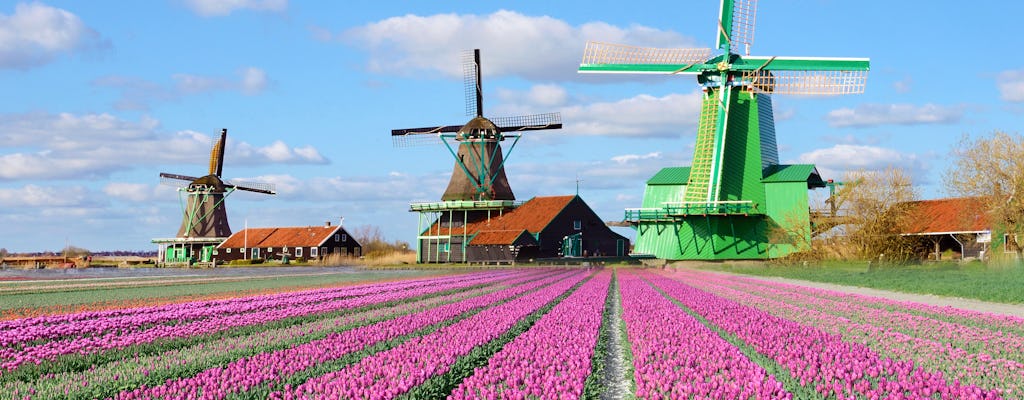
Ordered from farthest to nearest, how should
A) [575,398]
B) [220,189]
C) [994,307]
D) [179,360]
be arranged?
[220,189] < [994,307] < [179,360] < [575,398]

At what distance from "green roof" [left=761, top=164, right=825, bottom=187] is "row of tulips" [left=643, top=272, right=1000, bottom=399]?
43.7 metres

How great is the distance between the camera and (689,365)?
11141 mm

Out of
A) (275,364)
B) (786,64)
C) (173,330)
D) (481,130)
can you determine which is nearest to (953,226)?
(786,64)

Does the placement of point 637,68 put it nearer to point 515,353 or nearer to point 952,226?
point 952,226

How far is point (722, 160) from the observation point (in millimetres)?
59281

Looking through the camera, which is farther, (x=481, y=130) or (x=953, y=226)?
(x=481, y=130)

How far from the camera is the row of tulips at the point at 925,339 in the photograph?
11109mm

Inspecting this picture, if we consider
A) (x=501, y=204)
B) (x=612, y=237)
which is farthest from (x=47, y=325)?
(x=612, y=237)

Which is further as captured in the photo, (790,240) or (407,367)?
(790,240)

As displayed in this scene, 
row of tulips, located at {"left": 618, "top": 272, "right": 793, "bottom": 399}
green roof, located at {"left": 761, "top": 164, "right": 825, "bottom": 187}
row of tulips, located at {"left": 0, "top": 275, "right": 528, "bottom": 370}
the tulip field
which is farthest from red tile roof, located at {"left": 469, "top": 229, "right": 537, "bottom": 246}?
row of tulips, located at {"left": 618, "top": 272, "right": 793, "bottom": 399}

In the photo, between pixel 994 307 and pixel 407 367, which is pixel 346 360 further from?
pixel 994 307

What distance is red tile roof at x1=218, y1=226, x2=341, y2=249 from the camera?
104 meters

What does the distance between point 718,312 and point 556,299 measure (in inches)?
254

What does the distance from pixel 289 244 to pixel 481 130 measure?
1367 inches
